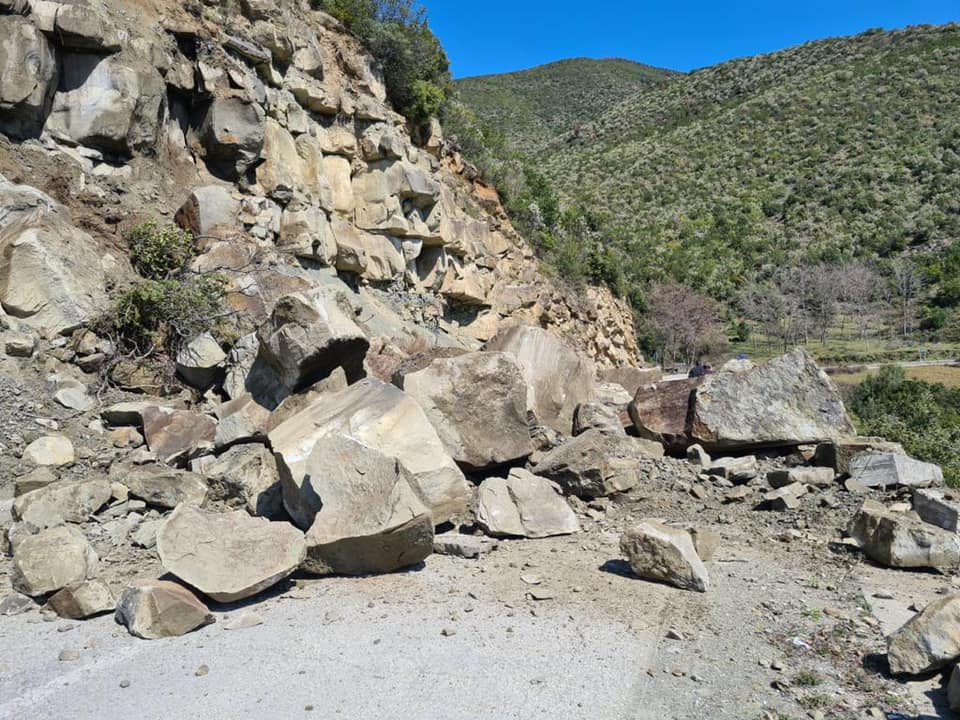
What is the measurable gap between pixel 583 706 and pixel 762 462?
513 cm

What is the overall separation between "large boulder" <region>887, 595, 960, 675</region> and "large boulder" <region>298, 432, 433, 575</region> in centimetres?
287

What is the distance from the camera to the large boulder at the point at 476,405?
22.6ft

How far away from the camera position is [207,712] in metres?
3.36

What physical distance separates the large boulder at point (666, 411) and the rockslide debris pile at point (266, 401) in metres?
0.03

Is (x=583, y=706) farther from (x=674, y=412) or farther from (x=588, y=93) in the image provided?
(x=588, y=93)

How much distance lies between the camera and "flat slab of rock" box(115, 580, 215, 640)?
A: 4141 mm

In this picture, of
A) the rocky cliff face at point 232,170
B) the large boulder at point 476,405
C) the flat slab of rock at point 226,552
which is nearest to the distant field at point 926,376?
the rocky cliff face at point 232,170

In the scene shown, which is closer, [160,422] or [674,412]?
[160,422]

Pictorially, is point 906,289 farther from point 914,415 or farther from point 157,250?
point 157,250

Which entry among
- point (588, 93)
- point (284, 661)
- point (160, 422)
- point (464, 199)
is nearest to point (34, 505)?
point (160, 422)

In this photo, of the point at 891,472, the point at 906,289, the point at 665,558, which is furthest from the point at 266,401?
the point at 906,289

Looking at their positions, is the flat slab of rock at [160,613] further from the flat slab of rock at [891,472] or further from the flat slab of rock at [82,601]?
the flat slab of rock at [891,472]

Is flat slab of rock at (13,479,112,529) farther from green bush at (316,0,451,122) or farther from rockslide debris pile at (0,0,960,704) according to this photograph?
green bush at (316,0,451,122)

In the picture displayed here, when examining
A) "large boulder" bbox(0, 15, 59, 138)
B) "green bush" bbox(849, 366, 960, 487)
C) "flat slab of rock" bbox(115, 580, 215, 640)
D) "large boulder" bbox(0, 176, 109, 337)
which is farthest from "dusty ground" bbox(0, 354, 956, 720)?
"green bush" bbox(849, 366, 960, 487)
